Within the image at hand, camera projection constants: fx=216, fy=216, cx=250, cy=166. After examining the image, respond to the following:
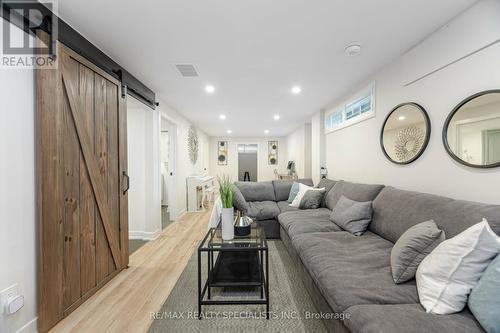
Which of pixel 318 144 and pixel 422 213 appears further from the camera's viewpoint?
pixel 318 144

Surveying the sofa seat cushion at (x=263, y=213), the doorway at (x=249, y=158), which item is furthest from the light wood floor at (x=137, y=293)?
the doorway at (x=249, y=158)

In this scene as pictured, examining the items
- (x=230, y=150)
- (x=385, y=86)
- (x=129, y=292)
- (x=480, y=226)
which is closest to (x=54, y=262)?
(x=129, y=292)

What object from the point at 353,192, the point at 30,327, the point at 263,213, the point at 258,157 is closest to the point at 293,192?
the point at 263,213

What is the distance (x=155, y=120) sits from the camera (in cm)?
358

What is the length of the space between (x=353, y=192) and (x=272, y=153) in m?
6.92

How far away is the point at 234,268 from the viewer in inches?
84.8

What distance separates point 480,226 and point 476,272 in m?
0.24

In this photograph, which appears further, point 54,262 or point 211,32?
point 211,32

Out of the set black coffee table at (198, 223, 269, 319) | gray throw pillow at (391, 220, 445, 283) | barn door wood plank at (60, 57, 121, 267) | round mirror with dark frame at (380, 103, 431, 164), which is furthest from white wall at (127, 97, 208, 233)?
round mirror with dark frame at (380, 103, 431, 164)

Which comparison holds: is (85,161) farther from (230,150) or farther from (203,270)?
(230,150)

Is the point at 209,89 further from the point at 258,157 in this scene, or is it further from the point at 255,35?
the point at 258,157

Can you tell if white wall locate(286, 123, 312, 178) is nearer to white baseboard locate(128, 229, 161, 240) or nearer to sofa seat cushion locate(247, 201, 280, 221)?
sofa seat cushion locate(247, 201, 280, 221)

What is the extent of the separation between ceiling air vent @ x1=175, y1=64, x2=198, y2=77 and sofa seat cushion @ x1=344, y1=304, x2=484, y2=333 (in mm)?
2759

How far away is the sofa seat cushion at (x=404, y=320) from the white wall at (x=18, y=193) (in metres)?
2.04
